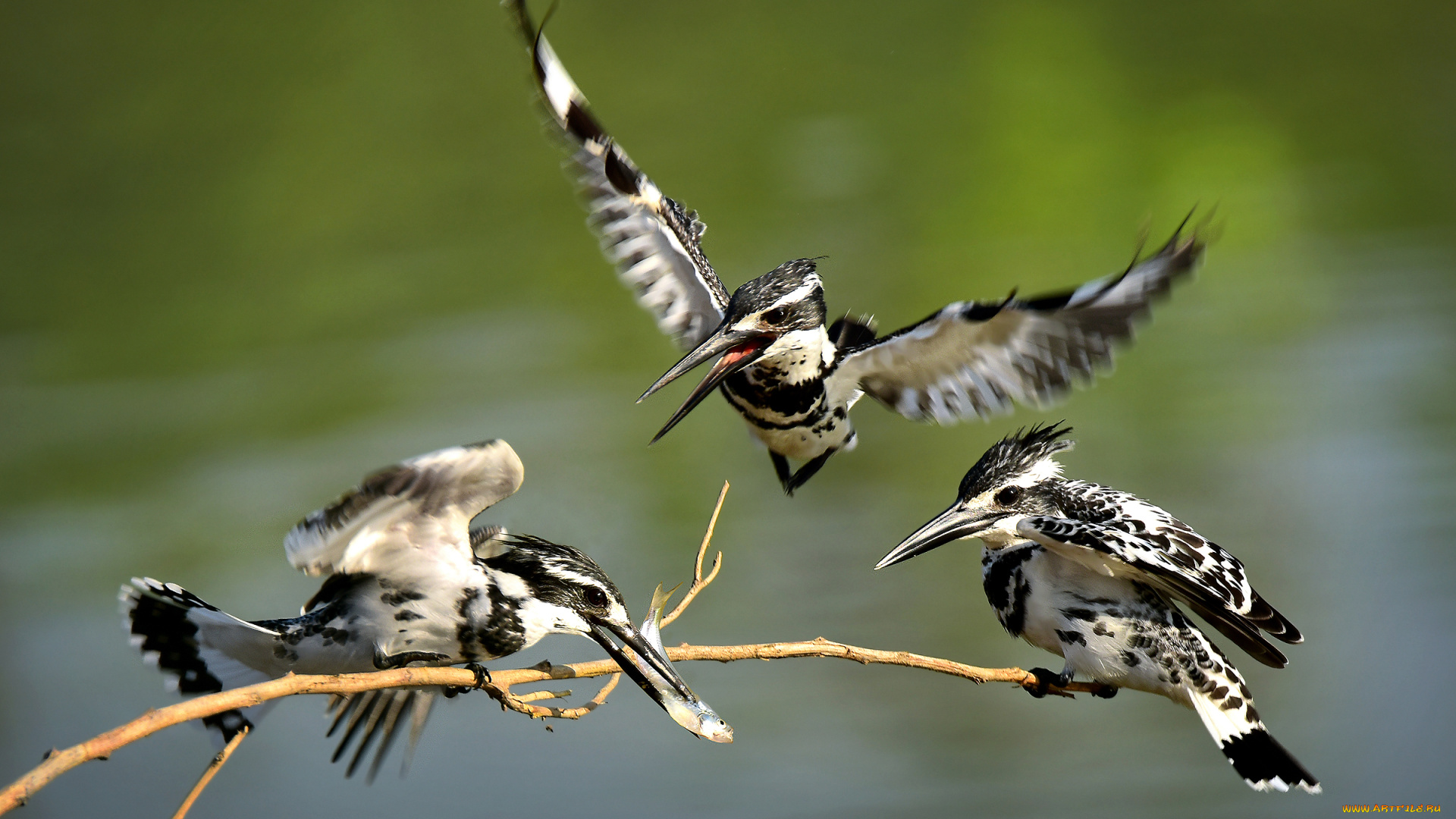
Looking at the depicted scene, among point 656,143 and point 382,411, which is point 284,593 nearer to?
point 382,411

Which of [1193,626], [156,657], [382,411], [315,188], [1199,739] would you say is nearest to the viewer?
[156,657]

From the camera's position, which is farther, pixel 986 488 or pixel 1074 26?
pixel 1074 26

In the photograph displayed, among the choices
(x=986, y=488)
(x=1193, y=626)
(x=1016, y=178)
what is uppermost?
(x=1016, y=178)

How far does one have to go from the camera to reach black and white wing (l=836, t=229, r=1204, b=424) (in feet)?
11.4

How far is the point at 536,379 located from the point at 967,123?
3707 millimetres

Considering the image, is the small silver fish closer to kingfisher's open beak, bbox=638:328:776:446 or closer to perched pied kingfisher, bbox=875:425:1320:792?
perched pied kingfisher, bbox=875:425:1320:792

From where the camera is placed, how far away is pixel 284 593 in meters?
6.62

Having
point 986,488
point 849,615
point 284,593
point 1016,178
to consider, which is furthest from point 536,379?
point 986,488

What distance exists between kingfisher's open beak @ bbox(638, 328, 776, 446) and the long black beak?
0.63 meters

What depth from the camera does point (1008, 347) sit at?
3.82 m

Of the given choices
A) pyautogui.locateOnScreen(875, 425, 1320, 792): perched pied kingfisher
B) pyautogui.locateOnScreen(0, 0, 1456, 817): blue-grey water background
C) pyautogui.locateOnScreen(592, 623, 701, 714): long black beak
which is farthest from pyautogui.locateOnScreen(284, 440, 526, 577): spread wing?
pyautogui.locateOnScreen(0, 0, 1456, 817): blue-grey water background

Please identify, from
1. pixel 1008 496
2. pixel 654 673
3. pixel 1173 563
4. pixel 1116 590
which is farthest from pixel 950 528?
pixel 654 673

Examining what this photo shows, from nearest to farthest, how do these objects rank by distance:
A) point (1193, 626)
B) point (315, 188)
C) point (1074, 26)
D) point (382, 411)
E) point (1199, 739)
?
point (1193, 626) → point (1199, 739) → point (382, 411) → point (315, 188) → point (1074, 26)

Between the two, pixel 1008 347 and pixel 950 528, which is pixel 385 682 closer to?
pixel 950 528
